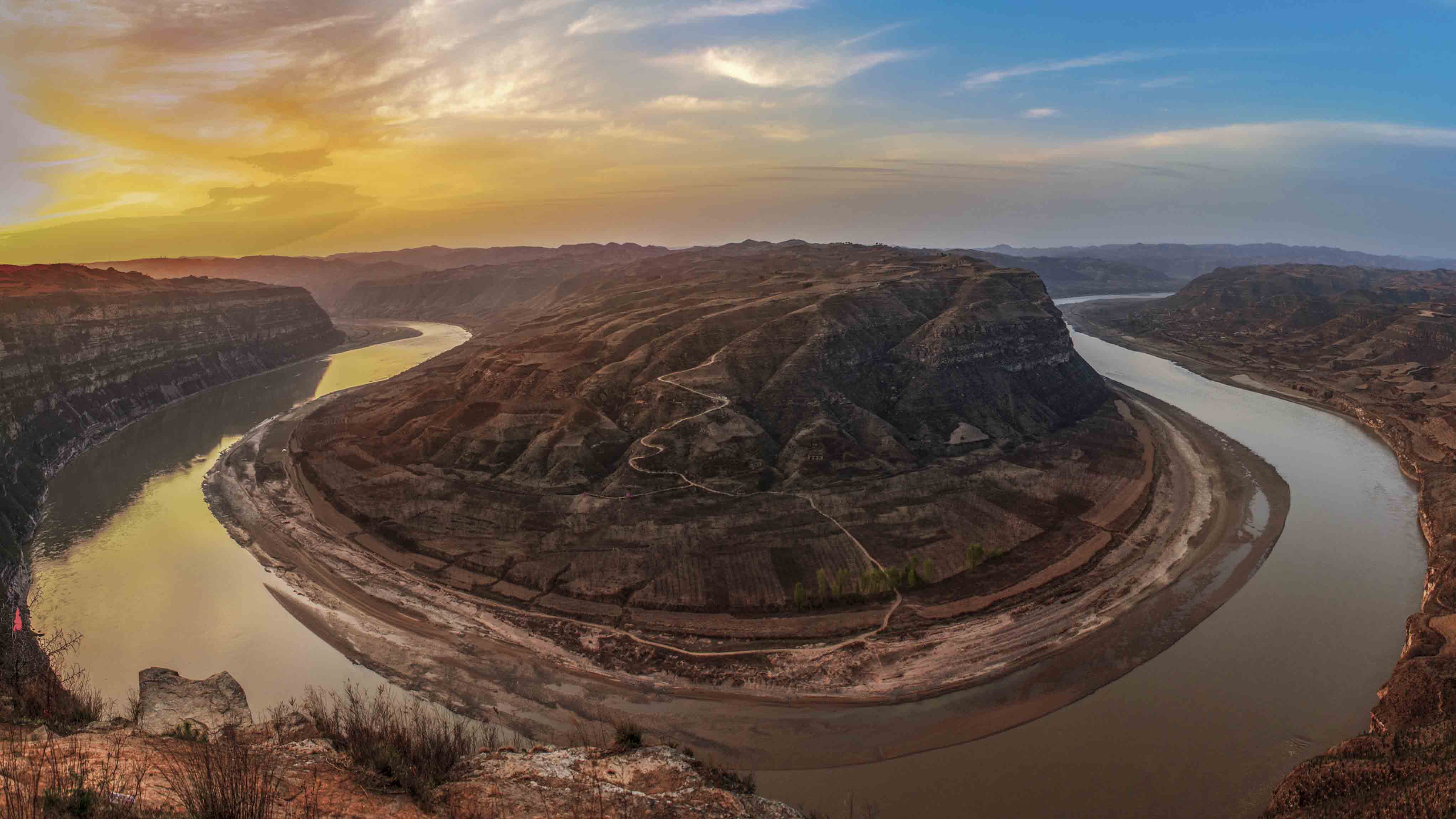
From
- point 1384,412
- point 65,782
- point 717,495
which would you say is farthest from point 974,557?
point 1384,412

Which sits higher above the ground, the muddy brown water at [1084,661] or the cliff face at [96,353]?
the cliff face at [96,353]

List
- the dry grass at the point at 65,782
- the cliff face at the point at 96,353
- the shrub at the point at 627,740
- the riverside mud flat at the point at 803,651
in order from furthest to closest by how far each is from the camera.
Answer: the cliff face at the point at 96,353 < the riverside mud flat at the point at 803,651 < the shrub at the point at 627,740 < the dry grass at the point at 65,782

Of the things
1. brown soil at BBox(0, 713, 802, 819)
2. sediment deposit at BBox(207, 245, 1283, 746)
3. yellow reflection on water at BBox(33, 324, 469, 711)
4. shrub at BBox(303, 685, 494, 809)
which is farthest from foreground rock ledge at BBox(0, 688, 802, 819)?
yellow reflection on water at BBox(33, 324, 469, 711)

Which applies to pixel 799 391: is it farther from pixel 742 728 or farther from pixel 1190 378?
pixel 1190 378

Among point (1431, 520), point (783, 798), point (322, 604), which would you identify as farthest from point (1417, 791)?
point (322, 604)

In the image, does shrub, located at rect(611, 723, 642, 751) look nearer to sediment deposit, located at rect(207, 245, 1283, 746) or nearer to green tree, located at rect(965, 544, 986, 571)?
sediment deposit, located at rect(207, 245, 1283, 746)

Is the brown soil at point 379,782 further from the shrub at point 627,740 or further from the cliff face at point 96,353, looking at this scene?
the cliff face at point 96,353

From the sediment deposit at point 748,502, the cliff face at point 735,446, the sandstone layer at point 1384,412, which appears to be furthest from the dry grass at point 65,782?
the sandstone layer at point 1384,412
